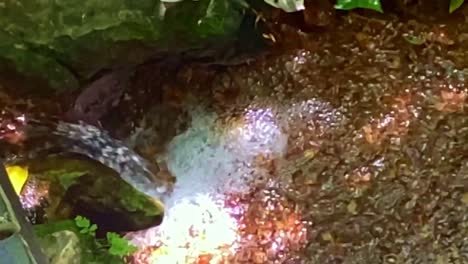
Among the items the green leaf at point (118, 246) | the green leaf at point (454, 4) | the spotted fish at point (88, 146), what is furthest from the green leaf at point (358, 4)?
the green leaf at point (118, 246)

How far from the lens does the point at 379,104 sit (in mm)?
2510

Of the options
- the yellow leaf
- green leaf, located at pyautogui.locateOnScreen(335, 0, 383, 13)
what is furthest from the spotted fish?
green leaf, located at pyautogui.locateOnScreen(335, 0, 383, 13)

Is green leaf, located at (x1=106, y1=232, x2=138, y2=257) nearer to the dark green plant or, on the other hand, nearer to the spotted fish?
the dark green plant

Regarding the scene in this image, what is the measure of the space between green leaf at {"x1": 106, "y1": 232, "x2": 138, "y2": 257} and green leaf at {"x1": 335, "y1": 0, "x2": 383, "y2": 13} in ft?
3.17

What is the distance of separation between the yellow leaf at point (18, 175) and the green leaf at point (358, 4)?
108 cm

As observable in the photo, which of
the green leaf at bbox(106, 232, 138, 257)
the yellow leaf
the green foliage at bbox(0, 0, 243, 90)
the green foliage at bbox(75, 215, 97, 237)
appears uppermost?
the green foliage at bbox(0, 0, 243, 90)

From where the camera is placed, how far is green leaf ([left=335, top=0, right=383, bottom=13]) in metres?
2.35

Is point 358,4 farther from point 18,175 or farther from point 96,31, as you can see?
point 18,175

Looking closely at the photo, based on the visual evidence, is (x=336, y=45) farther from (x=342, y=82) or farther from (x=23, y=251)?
(x=23, y=251)

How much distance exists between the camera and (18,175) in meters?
2.33

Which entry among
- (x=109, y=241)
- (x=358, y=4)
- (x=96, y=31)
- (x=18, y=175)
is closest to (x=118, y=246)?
(x=109, y=241)

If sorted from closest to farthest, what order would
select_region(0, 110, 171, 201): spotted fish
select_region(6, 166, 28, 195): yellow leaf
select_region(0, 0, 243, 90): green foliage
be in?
select_region(0, 0, 243, 90): green foliage < select_region(6, 166, 28, 195): yellow leaf < select_region(0, 110, 171, 201): spotted fish

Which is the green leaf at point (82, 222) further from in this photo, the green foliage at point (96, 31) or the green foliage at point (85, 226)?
the green foliage at point (96, 31)

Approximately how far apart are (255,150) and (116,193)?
0.48 metres
